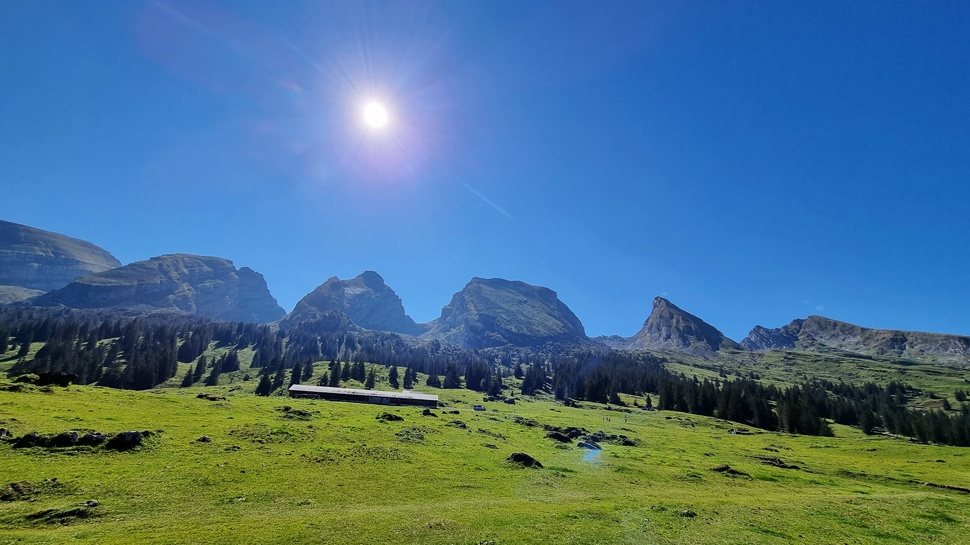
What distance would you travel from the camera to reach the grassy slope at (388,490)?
75.4 feet

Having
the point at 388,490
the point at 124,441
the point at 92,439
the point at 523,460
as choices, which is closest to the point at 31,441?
the point at 92,439

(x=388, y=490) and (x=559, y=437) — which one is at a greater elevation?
(x=559, y=437)

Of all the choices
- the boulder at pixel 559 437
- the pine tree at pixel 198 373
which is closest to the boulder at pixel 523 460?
the boulder at pixel 559 437

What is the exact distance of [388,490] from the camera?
32250mm

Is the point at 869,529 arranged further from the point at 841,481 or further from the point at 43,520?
the point at 43,520

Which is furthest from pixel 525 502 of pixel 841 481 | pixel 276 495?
pixel 841 481

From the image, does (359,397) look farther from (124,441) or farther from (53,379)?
(124,441)

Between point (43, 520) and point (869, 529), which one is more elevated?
point (869, 529)

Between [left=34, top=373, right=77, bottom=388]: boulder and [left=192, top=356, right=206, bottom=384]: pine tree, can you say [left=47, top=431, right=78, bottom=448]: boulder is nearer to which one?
Result: [left=34, top=373, right=77, bottom=388]: boulder

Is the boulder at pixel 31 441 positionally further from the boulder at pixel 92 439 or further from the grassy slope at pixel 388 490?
the boulder at pixel 92 439

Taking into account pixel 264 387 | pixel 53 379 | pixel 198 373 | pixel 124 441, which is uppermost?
pixel 53 379

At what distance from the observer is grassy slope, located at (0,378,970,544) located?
22978mm

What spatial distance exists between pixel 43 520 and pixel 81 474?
8.21m

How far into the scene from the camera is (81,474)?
27.0 m
